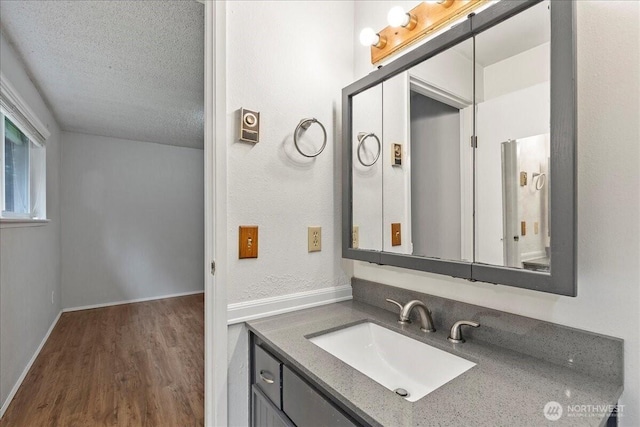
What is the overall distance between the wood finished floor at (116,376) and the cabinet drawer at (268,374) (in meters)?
1.07

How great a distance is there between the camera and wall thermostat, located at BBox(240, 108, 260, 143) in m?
1.19

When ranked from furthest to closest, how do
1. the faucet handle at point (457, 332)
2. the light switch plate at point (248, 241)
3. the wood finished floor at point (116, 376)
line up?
the wood finished floor at point (116, 376), the light switch plate at point (248, 241), the faucet handle at point (457, 332)

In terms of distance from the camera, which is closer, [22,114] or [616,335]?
[616,335]

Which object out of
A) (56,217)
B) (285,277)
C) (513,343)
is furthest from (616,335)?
(56,217)

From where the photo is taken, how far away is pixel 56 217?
3.59m

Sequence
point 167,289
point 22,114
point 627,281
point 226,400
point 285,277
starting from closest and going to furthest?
1. point 627,281
2. point 226,400
3. point 285,277
4. point 22,114
5. point 167,289

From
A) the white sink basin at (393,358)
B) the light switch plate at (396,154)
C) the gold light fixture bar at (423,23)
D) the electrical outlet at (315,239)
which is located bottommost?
the white sink basin at (393,358)

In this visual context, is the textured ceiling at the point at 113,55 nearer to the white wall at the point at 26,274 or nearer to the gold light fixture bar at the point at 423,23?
the white wall at the point at 26,274

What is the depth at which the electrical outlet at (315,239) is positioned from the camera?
139 cm

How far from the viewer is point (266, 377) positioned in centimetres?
107

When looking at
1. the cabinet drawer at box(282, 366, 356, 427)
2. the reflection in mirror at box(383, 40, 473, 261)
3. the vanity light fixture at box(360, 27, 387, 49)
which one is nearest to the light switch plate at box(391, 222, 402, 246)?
the reflection in mirror at box(383, 40, 473, 261)

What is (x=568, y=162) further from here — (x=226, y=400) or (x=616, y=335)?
(x=226, y=400)

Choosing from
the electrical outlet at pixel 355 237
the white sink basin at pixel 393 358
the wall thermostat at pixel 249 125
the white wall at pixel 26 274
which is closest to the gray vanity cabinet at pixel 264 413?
the white sink basin at pixel 393 358

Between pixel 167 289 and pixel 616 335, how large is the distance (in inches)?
192
